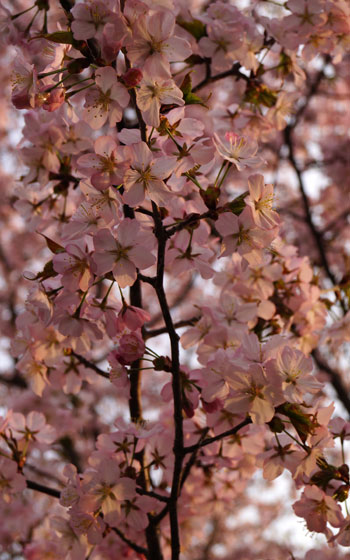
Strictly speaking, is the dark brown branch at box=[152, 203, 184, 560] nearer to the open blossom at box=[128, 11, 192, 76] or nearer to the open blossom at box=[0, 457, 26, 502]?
the open blossom at box=[128, 11, 192, 76]

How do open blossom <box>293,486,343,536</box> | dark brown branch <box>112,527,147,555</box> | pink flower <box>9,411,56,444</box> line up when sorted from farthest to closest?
pink flower <box>9,411,56,444</box>
dark brown branch <box>112,527,147,555</box>
open blossom <box>293,486,343,536</box>

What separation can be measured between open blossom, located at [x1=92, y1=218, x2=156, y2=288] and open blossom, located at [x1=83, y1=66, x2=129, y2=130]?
28cm

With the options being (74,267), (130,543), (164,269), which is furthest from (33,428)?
(74,267)

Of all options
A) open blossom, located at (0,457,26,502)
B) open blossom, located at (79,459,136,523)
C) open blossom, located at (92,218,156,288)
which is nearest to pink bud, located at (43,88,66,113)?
open blossom, located at (92,218,156,288)

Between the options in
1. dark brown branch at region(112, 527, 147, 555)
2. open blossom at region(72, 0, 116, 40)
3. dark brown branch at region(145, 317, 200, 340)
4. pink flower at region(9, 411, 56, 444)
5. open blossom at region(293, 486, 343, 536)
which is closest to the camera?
open blossom at region(72, 0, 116, 40)

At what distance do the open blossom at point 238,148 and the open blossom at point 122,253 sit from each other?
0.97ft

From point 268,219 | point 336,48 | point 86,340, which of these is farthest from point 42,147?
point 336,48

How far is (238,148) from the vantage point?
1.38m

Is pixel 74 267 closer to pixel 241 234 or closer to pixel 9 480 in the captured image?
pixel 241 234

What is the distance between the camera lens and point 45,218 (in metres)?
2.08

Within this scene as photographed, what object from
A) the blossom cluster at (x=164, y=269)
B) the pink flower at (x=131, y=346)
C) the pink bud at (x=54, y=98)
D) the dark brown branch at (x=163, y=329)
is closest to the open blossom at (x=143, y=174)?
the blossom cluster at (x=164, y=269)

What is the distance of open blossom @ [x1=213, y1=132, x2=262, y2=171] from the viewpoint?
4.43 ft

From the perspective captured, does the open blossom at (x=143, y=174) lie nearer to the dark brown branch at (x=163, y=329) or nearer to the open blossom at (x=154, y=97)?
the open blossom at (x=154, y=97)

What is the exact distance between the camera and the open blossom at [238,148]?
1.35 meters
